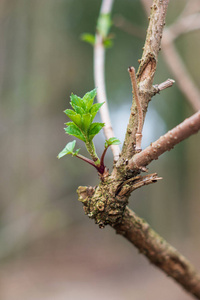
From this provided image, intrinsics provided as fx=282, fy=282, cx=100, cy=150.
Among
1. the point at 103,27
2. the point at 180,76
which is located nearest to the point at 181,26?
the point at 180,76

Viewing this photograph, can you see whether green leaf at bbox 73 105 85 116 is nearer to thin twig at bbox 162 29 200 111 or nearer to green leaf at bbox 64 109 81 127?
green leaf at bbox 64 109 81 127

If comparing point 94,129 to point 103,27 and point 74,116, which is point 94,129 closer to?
point 74,116

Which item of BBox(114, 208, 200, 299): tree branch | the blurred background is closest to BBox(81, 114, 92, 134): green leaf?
BBox(114, 208, 200, 299): tree branch

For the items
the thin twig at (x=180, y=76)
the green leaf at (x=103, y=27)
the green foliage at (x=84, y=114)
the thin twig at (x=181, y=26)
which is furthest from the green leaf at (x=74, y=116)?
the thin twig at (x=181, y=26)

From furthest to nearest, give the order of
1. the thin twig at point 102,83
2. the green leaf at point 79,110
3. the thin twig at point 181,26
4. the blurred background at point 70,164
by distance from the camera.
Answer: the blurred background at point 70,164 < the thin twig at point 181,26 < the thin twig at point 102,83 < the green leaf at point 79,110

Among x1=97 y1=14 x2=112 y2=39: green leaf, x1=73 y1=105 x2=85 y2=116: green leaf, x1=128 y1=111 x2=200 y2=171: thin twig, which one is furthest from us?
x1=97 y1=14 x2=112 y2=39: green leaf

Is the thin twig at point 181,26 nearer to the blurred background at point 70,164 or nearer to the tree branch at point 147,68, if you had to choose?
the tree branch at point 147,68
